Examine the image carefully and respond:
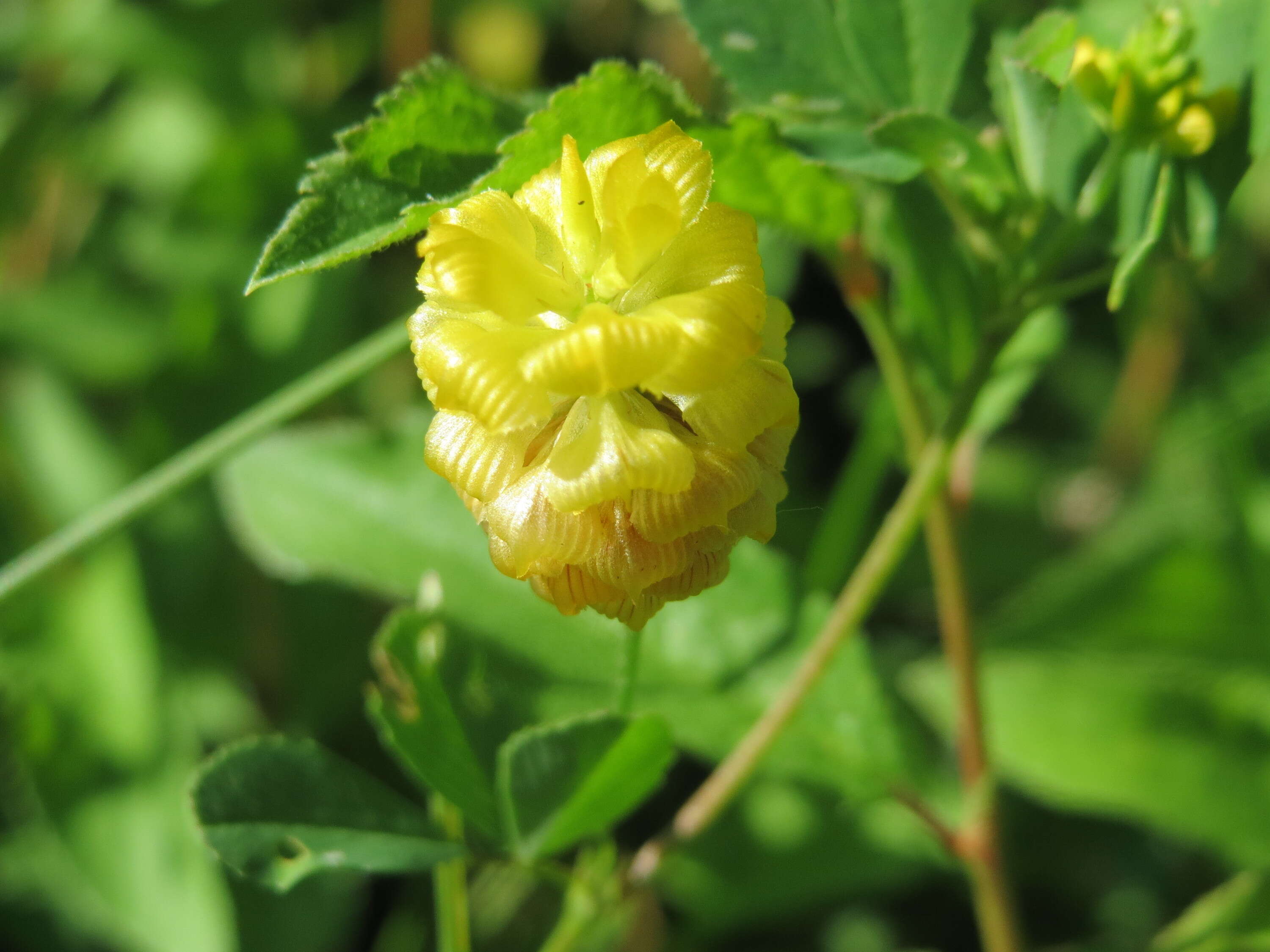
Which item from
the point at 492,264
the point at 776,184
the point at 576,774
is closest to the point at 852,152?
the point at 776,184

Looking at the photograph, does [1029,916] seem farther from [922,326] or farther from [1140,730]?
[922,326]

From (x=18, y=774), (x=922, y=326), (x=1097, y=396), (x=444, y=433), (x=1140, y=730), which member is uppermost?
(x=444, y=433)

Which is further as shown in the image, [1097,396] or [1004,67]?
[1097,396]

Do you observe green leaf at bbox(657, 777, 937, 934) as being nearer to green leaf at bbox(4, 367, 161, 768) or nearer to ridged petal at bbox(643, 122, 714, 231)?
green leaf at bbox(4, 367, 161, 768)

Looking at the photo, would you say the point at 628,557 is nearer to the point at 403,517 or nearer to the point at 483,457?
the point at 483,457

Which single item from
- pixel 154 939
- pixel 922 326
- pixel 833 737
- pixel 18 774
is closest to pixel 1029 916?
pixel 833 737

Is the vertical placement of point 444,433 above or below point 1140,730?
above

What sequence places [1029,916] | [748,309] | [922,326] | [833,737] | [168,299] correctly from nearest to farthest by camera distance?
[748,309]
[922,326]
[833,737]
[1029,916]
[168,299]
